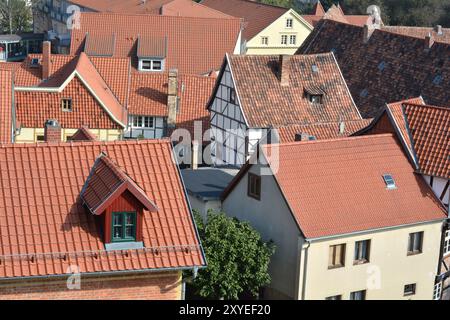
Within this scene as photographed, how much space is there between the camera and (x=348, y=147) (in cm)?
3002

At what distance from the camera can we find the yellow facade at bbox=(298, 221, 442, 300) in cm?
2714

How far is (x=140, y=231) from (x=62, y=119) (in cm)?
2235

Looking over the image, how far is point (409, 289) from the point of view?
96.1 ft

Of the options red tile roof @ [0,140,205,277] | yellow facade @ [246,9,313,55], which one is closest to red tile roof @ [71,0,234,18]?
yellow facade @ [246,9,313,55]

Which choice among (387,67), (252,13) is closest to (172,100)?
(387,67)

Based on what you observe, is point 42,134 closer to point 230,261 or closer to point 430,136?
point 230,261

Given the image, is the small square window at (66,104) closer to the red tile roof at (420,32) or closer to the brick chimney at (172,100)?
the brick chimney at (172,100)

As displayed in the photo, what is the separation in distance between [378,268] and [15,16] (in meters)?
75.9

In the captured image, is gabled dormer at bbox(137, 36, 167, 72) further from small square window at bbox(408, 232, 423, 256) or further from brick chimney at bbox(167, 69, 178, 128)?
small square window at bbox(408, 232, 423, 256)

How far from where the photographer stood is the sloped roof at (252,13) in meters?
74.1

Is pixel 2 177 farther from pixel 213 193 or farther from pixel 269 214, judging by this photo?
pixel 213 193

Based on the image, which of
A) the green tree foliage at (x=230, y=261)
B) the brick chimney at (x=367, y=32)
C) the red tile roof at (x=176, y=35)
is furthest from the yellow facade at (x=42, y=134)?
the red tile roof at (x=176, y=35)

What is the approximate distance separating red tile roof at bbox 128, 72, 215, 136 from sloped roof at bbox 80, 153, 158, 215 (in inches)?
1027
